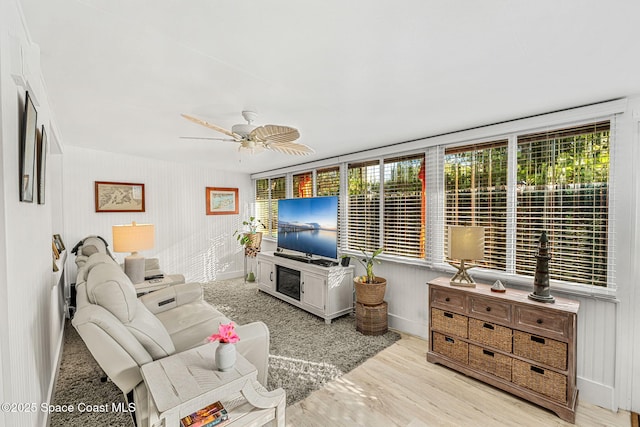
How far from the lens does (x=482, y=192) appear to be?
289 centimetres

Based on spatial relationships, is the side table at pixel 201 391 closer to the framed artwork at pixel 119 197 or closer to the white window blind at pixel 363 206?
the white window blind at pixel 363 206

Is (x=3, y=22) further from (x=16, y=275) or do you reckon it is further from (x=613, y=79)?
(x=613, y=79)

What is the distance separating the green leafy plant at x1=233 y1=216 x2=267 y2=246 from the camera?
19.1ft

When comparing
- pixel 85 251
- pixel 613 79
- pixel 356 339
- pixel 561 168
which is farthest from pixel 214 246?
pixel 613 79

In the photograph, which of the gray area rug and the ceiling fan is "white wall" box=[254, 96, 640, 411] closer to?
the gray area rug

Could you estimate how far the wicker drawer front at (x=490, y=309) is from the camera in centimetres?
235

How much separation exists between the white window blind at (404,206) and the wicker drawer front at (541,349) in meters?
1.29

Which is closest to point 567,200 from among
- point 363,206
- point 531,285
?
point 531,285

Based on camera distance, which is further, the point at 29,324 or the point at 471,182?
the point at 471,182

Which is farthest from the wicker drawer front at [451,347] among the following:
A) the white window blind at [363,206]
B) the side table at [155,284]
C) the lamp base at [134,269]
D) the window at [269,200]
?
the window at [269,200]

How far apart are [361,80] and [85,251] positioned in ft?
11.5

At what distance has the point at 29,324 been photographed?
1.42 meters

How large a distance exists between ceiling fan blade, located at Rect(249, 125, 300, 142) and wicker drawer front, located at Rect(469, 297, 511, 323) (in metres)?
2.09

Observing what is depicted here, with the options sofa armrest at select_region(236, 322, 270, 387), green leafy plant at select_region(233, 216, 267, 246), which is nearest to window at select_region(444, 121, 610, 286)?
sofa armrest at select_region(236, 322, 270, 387)
